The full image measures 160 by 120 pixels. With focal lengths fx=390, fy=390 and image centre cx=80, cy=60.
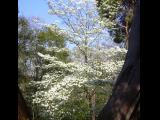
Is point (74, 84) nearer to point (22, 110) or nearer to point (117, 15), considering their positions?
point (117, 15)

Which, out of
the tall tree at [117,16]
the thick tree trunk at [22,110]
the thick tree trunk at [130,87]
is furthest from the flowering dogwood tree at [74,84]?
the thick tree trunk at [22,110]

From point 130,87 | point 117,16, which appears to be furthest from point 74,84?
point 130,87

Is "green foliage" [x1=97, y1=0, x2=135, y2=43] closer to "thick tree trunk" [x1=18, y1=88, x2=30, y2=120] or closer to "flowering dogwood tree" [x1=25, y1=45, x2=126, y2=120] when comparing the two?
"flowering dogwood tree" [x1=25, y1=45, x2=126, y2=120]

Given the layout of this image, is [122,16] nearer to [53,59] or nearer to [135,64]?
[53,59]

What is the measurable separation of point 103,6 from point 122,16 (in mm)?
990

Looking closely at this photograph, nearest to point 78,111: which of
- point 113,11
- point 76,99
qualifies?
point 76,99

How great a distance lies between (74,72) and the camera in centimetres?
1588

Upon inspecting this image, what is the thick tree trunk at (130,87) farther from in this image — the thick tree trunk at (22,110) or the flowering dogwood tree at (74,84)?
the flowering dogwood tree at (74,84)

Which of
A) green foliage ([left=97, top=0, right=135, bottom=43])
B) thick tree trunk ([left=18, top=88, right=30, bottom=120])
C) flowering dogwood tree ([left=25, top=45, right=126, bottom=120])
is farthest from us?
green foliage ([left=97, top=0, right=135, bottom=43])

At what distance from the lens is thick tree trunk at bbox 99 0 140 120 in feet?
5.60

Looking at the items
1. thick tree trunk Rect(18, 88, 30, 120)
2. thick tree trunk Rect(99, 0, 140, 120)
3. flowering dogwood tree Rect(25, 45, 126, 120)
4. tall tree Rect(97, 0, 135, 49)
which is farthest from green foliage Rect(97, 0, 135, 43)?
thick tree trunk Rect(18, 88, 30, 120)

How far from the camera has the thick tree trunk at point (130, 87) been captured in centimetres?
171

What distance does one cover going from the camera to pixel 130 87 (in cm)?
173

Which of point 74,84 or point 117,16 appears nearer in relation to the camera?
point 74,84
